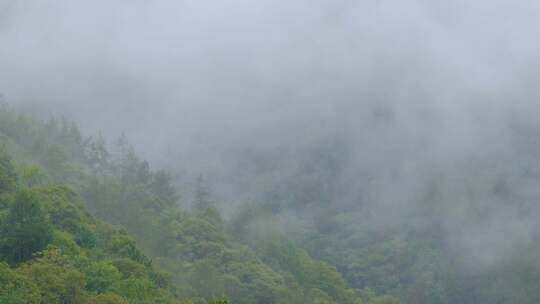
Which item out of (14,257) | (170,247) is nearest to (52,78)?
(170,247)

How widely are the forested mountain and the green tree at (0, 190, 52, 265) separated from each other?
6cm

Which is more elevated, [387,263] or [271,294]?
[387,263]

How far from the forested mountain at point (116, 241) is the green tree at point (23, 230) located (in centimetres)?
6

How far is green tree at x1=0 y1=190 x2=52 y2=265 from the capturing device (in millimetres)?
48312

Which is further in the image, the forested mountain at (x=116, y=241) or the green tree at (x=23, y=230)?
the green tree at (x=23, y=230)

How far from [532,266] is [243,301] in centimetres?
6917

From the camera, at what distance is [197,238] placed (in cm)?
9312

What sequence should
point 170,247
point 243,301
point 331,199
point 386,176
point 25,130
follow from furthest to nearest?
point 386,176 → point 331,199 → point 25,130 → point 170,247 → point 243,301

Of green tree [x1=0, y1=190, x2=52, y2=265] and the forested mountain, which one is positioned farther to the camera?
green tree [x1=0, y1=190, x2=52, y2=265]

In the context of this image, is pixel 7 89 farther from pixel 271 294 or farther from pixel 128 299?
pixel 128 299

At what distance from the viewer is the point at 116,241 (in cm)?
6259

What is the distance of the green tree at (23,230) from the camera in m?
48.3

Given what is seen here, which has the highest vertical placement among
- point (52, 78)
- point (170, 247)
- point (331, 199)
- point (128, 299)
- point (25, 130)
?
point (52, 78)

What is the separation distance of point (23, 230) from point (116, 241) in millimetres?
14353
